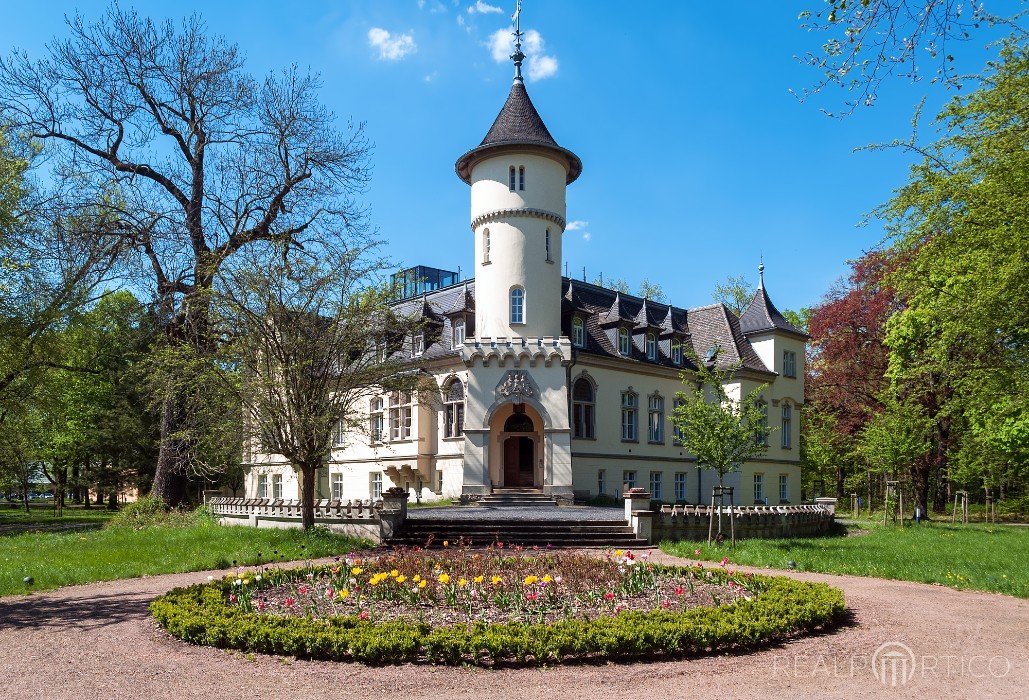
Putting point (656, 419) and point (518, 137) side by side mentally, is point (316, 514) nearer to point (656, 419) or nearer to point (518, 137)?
point (518, 137)

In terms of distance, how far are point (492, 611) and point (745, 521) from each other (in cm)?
1503

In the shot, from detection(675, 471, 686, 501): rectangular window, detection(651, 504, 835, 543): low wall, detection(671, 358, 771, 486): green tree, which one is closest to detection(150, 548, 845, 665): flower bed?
detection(671, 358, 771, 486): green tree

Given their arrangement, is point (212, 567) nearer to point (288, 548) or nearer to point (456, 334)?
point (288, 548)

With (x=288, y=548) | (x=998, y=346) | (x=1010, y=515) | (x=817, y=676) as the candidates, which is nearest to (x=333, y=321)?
(x=288, y=548)

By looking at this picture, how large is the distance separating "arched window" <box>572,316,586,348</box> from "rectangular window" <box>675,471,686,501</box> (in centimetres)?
847

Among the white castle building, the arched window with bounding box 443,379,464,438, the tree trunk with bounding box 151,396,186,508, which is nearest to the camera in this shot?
the tree trunk with bounding box 151,396,186,508

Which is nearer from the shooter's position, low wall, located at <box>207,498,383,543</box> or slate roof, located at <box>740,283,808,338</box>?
low wall, located at <box>207,498,383,543</box>

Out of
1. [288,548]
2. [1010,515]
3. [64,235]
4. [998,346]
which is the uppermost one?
[64,235]

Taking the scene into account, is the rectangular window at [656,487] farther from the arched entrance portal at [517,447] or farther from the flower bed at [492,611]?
the flower bed at [492,611]

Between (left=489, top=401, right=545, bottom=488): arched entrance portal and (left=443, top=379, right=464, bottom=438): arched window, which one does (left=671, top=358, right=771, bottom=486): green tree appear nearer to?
(left=489, top=401, right=545, bottom=488): arched entrance portal

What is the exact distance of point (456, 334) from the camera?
117ft

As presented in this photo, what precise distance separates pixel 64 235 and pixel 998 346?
95.2ft

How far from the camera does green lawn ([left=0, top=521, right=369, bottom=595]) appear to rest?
14766 millimetres

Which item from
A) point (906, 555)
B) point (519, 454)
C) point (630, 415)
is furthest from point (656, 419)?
point (906, 555)
